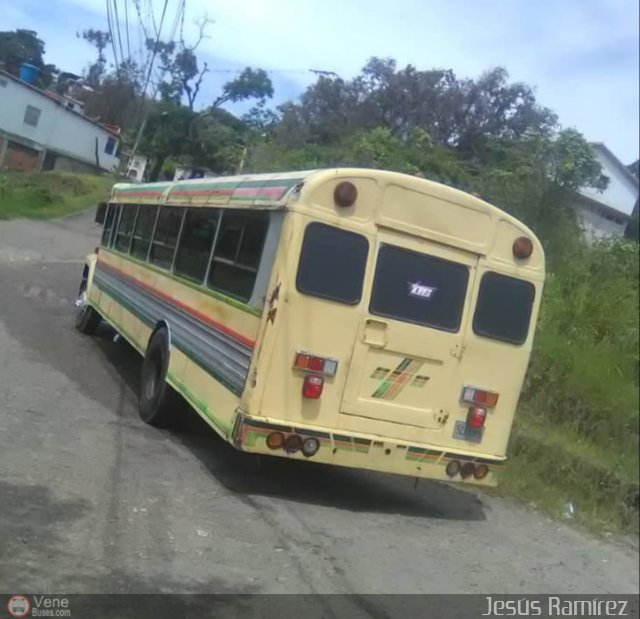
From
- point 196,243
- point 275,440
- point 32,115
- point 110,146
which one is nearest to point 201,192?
point 196,243

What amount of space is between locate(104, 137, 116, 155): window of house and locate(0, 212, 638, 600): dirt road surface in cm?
875

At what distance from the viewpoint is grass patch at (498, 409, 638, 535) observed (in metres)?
5.18

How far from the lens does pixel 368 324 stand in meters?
6.29

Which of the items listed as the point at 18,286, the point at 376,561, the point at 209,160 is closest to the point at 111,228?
the point at 18,286

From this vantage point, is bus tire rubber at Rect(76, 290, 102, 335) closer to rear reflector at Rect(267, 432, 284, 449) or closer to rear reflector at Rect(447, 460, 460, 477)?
rear reflector at Rect(267, 432, 284, 449)

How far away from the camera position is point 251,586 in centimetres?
459

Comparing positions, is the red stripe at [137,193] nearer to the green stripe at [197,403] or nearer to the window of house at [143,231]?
the window of house at [143,231]

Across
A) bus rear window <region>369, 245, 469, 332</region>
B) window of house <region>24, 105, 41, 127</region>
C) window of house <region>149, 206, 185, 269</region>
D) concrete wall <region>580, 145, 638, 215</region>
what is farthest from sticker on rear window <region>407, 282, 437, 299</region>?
concrete wall <region>580, 145, 638, 215</region>

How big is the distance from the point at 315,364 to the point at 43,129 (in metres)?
6.68

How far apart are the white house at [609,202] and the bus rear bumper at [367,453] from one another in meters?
8.09

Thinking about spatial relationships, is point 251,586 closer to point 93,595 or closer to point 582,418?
point 93,595

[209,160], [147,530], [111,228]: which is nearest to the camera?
[147,530]

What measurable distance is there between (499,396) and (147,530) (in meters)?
2.88

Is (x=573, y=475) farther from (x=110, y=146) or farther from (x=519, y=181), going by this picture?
(x=110, y=146)
